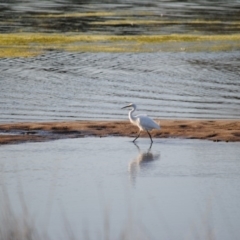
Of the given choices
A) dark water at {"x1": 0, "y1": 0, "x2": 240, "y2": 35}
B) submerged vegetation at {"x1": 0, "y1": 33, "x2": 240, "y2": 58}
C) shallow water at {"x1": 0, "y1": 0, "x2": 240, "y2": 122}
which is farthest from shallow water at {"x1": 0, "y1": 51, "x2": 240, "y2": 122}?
dark water at {"x1": 0, "y1": 0, "x2": 240, "y2": 35}

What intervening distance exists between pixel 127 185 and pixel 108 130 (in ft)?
19.3

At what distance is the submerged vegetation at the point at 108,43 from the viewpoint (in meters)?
40.3

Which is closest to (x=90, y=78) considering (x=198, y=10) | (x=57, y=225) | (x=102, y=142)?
(x=102, y=142)

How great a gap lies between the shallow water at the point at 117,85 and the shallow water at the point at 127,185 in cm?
509

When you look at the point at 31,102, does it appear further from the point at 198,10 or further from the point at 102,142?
the point at 198,10

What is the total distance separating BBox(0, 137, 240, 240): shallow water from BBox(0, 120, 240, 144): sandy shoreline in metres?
0.53

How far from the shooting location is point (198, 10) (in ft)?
194

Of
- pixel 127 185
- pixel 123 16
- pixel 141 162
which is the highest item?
pixel 123 16

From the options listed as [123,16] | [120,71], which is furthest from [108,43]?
[123,16]

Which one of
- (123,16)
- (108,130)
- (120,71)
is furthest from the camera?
(123,16)

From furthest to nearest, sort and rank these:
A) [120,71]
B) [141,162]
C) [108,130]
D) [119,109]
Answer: [120,71] < [119,109] < [108,130] < [141,162]

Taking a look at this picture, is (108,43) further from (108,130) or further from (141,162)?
(141,162)

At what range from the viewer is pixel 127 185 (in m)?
16.6

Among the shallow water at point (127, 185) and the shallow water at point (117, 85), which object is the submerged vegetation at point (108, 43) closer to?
the shallow water at point (117, 85)
